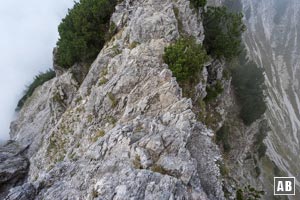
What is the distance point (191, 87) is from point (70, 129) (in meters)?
10.8

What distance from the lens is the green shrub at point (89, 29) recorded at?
30953mm

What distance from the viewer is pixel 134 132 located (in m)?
18.9

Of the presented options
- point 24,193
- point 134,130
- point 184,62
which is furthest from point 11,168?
point 184,62

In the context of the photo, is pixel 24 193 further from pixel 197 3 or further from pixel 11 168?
pixel 197 3

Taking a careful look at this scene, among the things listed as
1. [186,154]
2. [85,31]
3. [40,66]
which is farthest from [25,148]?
[40,66]

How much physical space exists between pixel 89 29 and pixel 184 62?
498 inches

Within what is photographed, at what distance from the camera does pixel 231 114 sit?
1663 inches

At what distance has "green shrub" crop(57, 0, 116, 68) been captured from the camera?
3095 centimetres

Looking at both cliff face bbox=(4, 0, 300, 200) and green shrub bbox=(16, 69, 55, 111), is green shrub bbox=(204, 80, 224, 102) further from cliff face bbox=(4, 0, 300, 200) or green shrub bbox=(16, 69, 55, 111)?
green shrub bbox=(16, 69, 55, 111)

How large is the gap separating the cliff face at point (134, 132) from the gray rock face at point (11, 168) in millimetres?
1330

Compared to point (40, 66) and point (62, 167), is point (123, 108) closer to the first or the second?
point (62, 167)

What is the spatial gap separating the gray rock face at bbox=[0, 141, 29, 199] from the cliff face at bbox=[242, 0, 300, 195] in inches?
1747

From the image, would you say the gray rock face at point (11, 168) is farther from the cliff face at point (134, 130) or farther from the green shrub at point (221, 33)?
the green shrub at point (221, 33)

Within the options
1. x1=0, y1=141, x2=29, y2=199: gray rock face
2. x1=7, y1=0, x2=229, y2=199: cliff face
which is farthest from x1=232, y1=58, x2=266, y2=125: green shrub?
x1=0, y1=141, x2=29, y2=199: gray rock face
